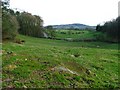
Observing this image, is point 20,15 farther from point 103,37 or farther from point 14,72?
point 14,72

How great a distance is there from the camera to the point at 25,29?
206 ft

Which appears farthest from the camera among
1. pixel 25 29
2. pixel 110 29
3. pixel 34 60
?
pixel 25 29

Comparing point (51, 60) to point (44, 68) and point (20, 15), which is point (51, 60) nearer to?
point (44, 68)

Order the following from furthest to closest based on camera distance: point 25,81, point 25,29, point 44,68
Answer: point 25,29, point 44,68, point 25,81

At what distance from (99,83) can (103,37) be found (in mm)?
49128

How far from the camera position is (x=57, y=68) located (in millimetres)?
11773

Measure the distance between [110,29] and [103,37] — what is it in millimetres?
2544

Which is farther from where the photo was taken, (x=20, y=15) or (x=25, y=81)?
(x=20, y=15)

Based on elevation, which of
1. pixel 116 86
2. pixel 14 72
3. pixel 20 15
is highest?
pixel 20 15

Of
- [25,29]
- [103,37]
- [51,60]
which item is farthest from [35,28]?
[51,60]

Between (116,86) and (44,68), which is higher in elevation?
(44,68)

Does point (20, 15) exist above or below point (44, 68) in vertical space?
above

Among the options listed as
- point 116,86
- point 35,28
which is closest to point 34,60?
point 116,86

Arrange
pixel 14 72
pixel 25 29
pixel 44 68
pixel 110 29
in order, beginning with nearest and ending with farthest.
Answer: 1. pixel 14 72
2. pixel 44 68
3. pixel 110 29
4. pixel 25 29
